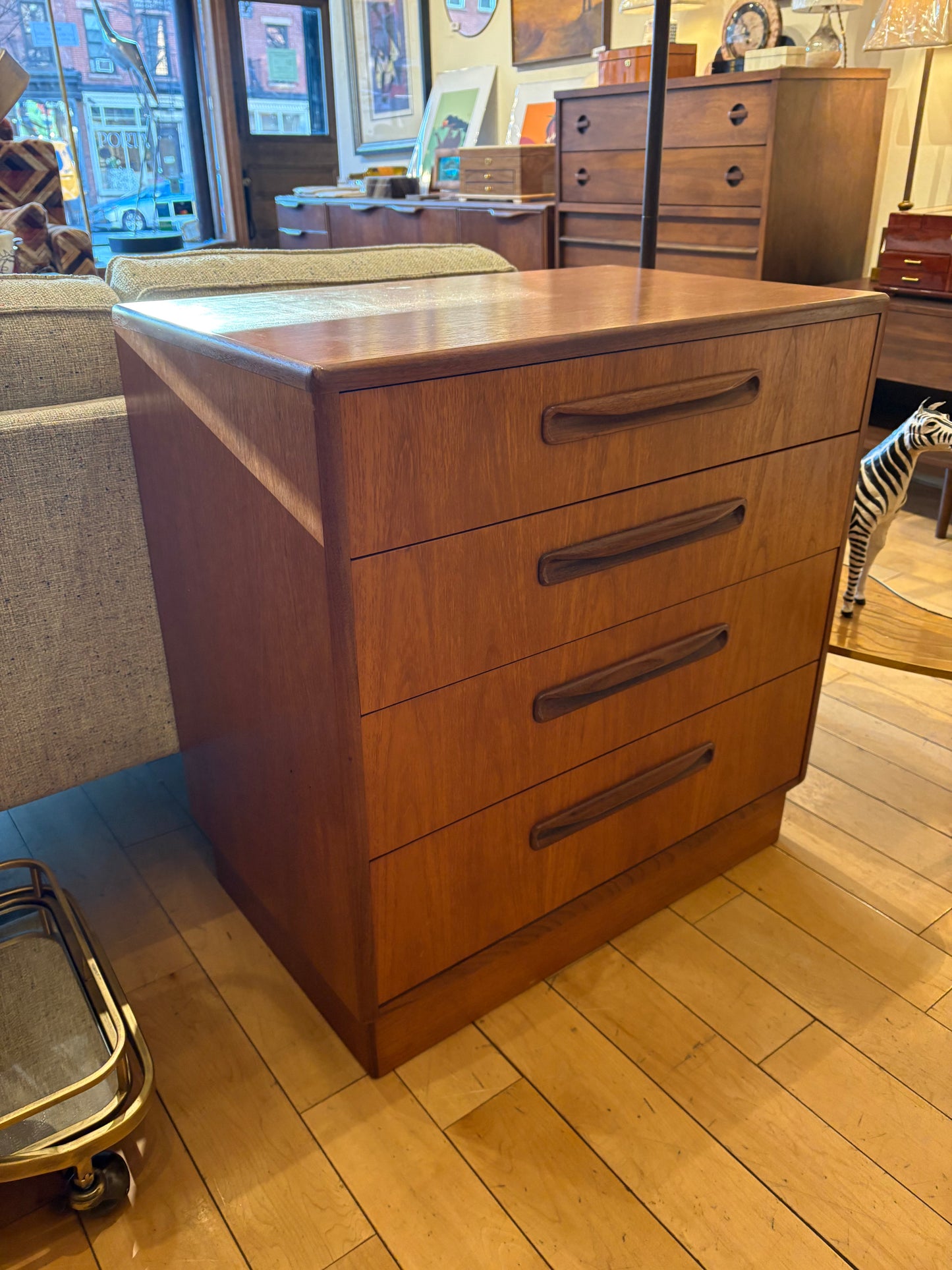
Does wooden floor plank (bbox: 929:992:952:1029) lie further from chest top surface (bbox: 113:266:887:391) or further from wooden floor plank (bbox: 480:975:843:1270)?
chest top surface (bbox: 113:266:887:391)

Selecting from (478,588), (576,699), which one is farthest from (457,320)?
(576,699)

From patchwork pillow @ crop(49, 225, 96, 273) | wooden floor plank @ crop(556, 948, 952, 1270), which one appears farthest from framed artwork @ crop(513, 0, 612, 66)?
wooden floor plank @ crop(556, 948, 952, 1270)

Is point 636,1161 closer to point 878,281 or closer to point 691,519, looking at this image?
point 691,519

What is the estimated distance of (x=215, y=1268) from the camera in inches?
33.8

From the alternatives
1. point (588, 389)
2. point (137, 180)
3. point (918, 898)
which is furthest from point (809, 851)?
point (137, 180)

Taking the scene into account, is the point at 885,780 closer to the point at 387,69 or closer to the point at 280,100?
the point at 387,69

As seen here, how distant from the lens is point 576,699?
3.30ft

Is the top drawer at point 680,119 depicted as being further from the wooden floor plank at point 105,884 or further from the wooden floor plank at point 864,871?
the wooden floor plank at point 105,884

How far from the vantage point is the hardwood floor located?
883 mm

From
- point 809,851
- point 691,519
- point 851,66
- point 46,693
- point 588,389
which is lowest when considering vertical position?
point 809,851

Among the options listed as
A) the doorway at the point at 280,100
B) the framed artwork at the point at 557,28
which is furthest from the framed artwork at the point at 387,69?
the framed artwork at the point at 557,28

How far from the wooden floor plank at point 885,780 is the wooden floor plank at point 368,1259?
100cm

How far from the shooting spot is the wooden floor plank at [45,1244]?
862 millimetres

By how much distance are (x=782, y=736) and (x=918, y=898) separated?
0.29m
